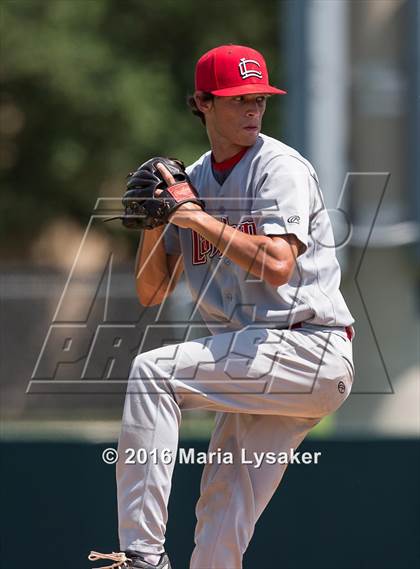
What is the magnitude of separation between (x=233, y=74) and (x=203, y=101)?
6.5 inches

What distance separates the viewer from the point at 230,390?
416 cm

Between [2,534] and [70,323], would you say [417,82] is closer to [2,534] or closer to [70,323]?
[70,323]

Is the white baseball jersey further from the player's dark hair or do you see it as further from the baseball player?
the player's dark hair

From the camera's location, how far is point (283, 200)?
159 inches

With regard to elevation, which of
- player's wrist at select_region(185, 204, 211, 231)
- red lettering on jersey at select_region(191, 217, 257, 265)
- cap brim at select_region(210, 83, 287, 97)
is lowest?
red lettering on jersey at select_region(191, 217, 257, 265)

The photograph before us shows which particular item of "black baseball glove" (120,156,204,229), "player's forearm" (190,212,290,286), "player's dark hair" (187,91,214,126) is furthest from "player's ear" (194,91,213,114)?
"player's forearm" (190,212,290,286)

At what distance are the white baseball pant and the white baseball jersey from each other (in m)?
0.09

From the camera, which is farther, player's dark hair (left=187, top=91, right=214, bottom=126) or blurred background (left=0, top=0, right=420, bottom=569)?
blurred background (left=0, top=0, right=420, bottom=569)

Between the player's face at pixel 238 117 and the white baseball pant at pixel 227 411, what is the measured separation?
637mm

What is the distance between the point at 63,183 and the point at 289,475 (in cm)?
1027

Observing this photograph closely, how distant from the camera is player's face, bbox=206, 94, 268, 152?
422 cm

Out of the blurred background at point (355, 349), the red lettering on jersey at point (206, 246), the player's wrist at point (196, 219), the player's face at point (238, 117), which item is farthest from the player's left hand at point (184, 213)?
the blurred background at point (355, 349)

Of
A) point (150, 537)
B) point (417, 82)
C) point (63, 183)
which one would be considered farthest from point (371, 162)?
point (63, 183)

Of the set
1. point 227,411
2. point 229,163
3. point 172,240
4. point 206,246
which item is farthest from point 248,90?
point 227,411
